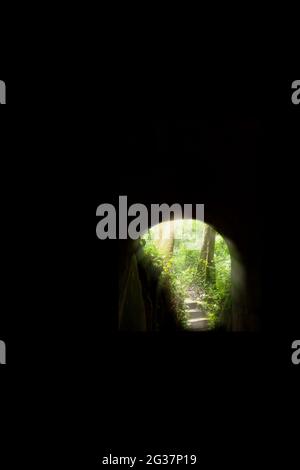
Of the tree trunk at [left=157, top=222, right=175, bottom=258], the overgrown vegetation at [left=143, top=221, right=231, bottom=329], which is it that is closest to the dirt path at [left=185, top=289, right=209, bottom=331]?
the overgrown vegetation at [left=143, top=221, right=231, bottom=329]

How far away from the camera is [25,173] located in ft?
8.89

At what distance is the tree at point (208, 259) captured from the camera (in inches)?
514

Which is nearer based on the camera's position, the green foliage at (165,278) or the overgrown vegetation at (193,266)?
the green foliage at (165,278)

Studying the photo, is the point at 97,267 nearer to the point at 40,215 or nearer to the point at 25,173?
the point at 40,215

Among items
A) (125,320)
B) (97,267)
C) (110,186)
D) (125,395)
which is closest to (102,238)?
(97,267)

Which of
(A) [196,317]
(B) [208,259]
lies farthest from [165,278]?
(B) [208,259]

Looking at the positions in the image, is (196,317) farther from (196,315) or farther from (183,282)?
(183,282)

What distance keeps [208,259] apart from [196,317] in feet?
12.0

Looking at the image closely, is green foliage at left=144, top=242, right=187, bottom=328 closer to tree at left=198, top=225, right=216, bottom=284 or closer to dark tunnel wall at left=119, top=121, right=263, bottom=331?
dark tunnel wall at left=119, top=121, right=263, bottom=331

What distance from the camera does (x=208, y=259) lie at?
13.7 m

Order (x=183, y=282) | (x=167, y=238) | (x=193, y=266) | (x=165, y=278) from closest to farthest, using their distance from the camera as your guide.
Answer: (x=165, y=278) → (x=167, y=238) → (x=183, y=282) → (x=193, y=266)

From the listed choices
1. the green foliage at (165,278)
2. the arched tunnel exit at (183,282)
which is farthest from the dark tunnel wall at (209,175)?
the green foliage at (165,278)

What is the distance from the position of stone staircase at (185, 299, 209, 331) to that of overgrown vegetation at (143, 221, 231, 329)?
17 centimetres

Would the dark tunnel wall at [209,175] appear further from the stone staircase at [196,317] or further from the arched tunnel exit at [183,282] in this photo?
the stone staircase at [196,317]
